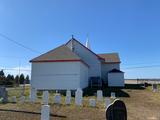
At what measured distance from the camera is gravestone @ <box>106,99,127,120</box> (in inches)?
267

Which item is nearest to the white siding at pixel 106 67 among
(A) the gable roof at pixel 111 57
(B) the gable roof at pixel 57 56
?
(A) the gable roof at pixel 111 57

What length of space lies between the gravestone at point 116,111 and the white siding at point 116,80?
28.9 m

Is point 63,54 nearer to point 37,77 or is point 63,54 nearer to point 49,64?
point 49,64

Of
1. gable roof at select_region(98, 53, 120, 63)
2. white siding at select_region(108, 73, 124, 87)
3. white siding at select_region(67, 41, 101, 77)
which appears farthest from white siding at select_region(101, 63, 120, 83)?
white siding at select_region(67, 41, 101, 77)

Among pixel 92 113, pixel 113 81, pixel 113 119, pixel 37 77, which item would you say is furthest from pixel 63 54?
pixel 113 119

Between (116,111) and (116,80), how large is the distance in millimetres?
29310

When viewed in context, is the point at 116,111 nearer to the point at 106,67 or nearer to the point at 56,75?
the point at 56,75

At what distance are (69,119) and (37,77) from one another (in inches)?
693

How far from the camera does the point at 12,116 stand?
35.8 ft

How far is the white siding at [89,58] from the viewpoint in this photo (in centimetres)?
3473

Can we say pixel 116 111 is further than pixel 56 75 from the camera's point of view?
No

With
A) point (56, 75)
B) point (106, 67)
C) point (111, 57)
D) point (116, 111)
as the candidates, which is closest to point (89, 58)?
point (106, 67)

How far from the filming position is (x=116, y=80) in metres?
35.8

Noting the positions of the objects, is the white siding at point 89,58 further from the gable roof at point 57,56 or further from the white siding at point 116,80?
the gable roof at point 57,56
